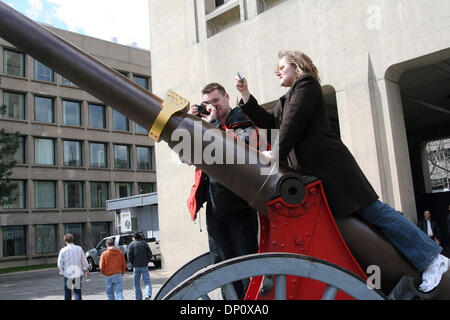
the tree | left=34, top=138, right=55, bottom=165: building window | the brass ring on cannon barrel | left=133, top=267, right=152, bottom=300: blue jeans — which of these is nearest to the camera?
the brass ring on cannon barrel

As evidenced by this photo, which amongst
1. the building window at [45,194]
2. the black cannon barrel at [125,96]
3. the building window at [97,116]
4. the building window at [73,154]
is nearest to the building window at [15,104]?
the building window at [73,154]

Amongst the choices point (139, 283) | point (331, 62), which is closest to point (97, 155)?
point (139, 283)

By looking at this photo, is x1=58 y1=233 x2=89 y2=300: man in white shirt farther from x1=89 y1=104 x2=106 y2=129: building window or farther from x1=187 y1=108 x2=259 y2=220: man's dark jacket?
x1=89 y1=104 x2=106 y2=129: building window

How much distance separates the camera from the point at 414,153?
19.8 m

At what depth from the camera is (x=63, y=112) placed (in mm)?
42562

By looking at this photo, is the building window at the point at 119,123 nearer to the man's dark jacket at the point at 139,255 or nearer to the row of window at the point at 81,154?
the row of window at the point at 81,154

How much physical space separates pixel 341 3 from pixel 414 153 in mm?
11761

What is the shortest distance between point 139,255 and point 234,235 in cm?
841

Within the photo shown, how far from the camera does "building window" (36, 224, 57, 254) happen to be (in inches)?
1527

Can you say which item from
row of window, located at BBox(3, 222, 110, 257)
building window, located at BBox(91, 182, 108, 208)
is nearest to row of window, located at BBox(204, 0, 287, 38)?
row of window, located at BBox(3, 222, 110, 257)

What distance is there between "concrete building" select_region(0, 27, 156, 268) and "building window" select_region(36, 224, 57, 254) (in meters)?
0.08

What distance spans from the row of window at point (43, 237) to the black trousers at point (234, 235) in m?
38.6
